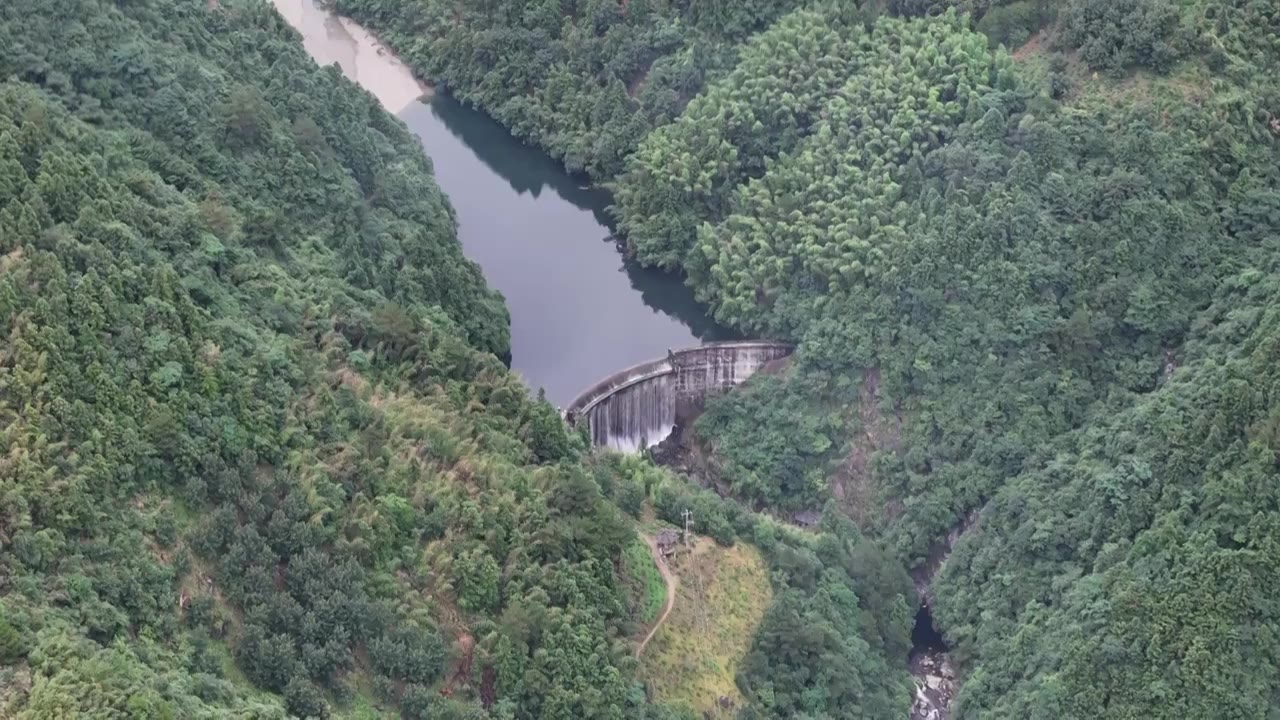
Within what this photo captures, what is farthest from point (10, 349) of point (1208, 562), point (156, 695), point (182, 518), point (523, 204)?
point (523, 204)

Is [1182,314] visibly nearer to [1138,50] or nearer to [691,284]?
[1138,50]

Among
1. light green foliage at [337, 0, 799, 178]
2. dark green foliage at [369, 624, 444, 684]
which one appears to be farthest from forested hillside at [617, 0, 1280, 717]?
dark green foliage at [369, 624, 444, 684]

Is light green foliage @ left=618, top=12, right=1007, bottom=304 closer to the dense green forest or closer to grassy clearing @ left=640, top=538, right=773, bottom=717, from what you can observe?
the dense green forest

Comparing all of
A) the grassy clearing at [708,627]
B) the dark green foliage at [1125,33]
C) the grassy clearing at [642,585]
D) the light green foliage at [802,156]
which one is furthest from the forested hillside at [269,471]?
the dark green foliage at [1125,33]

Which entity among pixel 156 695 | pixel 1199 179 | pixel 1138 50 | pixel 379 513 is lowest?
pixel 156 695

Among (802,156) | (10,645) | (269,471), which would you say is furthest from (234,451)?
(802,156)

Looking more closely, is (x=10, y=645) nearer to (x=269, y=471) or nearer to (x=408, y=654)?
(x=269, y=471)
